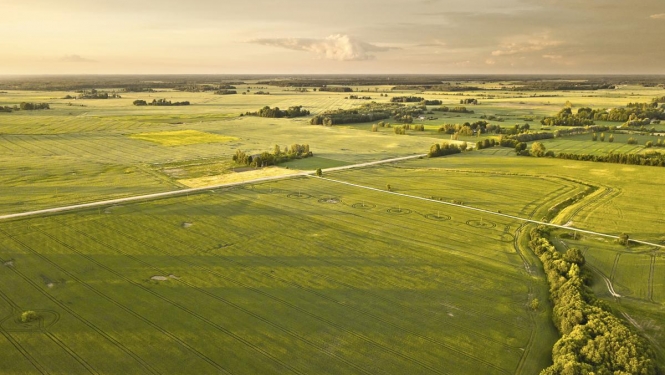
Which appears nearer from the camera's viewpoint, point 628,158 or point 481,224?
point 481,224

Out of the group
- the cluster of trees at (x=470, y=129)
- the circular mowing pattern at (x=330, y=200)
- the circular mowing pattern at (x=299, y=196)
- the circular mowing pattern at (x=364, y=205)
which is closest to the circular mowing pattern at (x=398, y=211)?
the circular mowing pattern at (x=364, y=205)

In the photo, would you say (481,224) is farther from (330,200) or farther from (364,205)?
(330,200)

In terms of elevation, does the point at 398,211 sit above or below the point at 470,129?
below

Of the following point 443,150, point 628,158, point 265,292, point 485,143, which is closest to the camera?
point 265,292

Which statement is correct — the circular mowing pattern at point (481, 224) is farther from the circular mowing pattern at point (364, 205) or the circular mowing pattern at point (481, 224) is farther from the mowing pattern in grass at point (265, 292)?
the circular mowing pattern at point (364, 205)

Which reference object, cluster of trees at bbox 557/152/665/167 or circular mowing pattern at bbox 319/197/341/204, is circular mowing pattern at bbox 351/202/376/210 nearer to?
circular mowing pattern at bbox 319/197/341/204

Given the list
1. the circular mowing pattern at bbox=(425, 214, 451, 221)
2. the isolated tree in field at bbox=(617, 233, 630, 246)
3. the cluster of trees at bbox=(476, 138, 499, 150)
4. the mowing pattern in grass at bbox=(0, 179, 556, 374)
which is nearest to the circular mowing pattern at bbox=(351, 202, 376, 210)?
the mowing pattern in grass at bbox=(0, 179, 556, 374)

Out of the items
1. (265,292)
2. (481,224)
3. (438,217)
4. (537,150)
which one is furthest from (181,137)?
(265,292)
